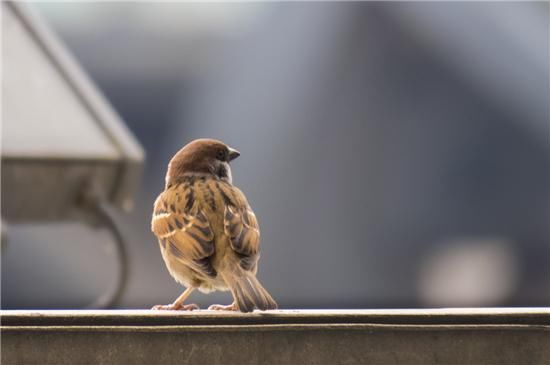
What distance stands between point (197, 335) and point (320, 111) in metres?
24.5

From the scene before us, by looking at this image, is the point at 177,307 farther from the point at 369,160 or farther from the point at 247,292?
the point at 369,160

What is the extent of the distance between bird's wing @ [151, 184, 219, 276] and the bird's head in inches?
10.2

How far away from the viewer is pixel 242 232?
4574 mm

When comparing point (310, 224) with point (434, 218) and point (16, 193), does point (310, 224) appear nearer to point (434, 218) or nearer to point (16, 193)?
point (434, 218)

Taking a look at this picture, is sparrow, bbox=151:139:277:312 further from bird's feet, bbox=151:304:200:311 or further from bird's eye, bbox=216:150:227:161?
bird's eye, bbox=216:150:227:161

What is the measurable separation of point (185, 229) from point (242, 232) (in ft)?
0.83

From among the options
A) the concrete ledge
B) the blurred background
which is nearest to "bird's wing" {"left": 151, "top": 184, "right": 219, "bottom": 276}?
the concrete ledge

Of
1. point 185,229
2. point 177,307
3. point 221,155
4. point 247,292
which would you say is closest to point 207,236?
point 185,229

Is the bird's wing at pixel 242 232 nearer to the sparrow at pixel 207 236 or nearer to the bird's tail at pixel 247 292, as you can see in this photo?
the sparrow at pixel 207 236

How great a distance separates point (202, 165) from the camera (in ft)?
17.4

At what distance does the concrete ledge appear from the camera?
10.3 ft

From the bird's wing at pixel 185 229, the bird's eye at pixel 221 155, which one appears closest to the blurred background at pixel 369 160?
the bird's eye at pixel 221 155

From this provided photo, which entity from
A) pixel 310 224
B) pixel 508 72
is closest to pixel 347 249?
pixel 310 224

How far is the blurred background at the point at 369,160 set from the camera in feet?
79.6
